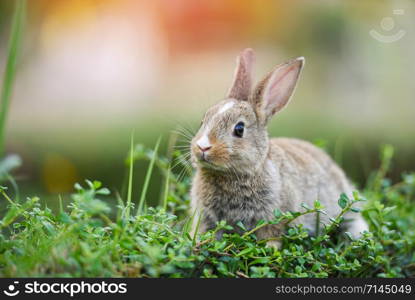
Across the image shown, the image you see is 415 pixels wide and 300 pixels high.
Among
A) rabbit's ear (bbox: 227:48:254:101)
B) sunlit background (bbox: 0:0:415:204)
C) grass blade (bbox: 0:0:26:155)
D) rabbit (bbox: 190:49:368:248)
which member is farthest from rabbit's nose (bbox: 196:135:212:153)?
sunlit background (bbox: 0:0:415:204)

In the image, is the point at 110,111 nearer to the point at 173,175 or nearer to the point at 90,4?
the point at 90,4

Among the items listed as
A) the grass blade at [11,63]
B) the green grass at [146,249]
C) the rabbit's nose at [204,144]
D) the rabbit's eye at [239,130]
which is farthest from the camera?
the rabbit's eye at [239,130]

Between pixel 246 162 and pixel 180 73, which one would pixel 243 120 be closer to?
pixel 246 162

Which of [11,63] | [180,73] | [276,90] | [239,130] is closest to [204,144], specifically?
[239,130]

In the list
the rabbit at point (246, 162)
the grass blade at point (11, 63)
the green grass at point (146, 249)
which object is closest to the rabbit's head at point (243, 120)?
the rabbit at point (246, 162)

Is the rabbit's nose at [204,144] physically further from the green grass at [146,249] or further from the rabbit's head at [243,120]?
the green grass at [146,249]

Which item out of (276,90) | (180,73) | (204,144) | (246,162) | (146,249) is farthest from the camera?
(180,73)

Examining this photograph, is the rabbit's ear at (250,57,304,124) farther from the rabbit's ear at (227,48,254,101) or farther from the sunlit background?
the sunlit background
